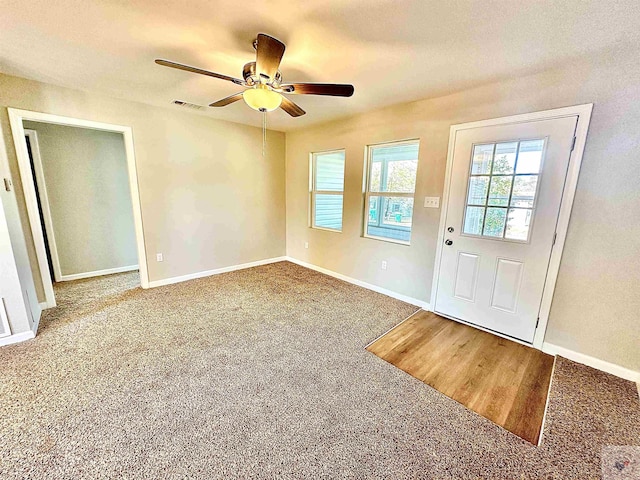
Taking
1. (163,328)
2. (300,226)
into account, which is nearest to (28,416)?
(163,328)

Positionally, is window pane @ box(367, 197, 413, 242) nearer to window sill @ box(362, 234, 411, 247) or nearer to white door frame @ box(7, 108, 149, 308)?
window sill @ box(362, 234, 411, 247)

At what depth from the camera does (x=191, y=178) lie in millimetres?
3631

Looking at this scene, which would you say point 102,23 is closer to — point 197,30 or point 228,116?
point 197,30

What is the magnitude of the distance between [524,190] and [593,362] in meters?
1.48

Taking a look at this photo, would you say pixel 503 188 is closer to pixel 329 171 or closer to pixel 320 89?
pixel 320 89

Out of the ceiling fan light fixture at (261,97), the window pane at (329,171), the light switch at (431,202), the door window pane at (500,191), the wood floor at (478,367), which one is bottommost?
the wood floor at (478,367)

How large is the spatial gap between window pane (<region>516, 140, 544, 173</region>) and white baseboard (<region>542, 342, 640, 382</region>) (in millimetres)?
1529

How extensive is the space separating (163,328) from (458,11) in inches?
130

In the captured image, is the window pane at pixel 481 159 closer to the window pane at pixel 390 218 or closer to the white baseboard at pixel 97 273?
the window pane at pixel 390 218

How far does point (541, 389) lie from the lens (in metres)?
1.83

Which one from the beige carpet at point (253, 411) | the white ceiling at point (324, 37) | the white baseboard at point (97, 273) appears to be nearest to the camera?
the beige carpet at point (253, 411)

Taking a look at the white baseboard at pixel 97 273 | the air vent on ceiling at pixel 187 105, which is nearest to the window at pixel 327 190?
the air vent on ceiling at pixel 187 105

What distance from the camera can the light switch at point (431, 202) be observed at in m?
2.80

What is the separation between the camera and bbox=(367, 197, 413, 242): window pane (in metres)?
3.36
